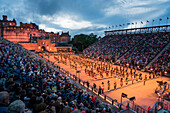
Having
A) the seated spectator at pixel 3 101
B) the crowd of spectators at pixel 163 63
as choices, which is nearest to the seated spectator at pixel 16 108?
the seated spectator at pixel 3 101

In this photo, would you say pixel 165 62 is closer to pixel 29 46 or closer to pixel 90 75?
pixel 90 75

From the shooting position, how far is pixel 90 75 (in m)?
Answer: 24.7

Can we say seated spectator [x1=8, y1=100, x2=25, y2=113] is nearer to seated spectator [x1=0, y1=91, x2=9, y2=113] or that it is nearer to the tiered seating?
seated spectator [x1=0, y1=91, x2=9, y2=113]

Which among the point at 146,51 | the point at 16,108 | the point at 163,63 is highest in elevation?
the point at 146,51

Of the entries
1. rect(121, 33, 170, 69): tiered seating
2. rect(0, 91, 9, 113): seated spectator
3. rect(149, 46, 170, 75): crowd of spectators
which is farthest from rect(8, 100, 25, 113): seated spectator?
rect(121, 33, 170, 69): tiered seating

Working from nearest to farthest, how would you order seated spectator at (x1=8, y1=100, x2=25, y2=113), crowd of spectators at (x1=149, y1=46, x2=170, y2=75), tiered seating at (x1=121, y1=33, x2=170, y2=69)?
seated spectator at (x1=8, y1=100, x2=25, y2=113) → crowd of spectators at (x1=149, y1=46, x2=170, y2=75) → tiered seating at (x1=121, y1=33, x2=170, y2=69)

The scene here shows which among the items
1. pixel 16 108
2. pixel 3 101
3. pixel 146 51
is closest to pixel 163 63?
pixel 146 51

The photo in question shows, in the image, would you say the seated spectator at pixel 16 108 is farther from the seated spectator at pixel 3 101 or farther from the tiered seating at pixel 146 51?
the tiered seating at pixel 146 51

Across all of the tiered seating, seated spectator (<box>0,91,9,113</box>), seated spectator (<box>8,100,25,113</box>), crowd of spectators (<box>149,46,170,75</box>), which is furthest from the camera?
the tiered seating

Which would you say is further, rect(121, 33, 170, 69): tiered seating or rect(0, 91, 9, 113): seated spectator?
rect(121, 33, 170, 69): tiered seating

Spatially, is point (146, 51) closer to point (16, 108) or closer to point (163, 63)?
point (163, 63)

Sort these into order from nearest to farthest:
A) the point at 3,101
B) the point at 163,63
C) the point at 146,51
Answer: the point at 3,101
the point at 163,63
the point at 146,51

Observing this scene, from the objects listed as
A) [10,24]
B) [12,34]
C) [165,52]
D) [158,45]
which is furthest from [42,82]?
[10,24]

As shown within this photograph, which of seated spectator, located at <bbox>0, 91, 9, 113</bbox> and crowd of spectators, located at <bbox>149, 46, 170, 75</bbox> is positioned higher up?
seated spectator, located at <bbox>0, 91, 9, 113</bbox>
